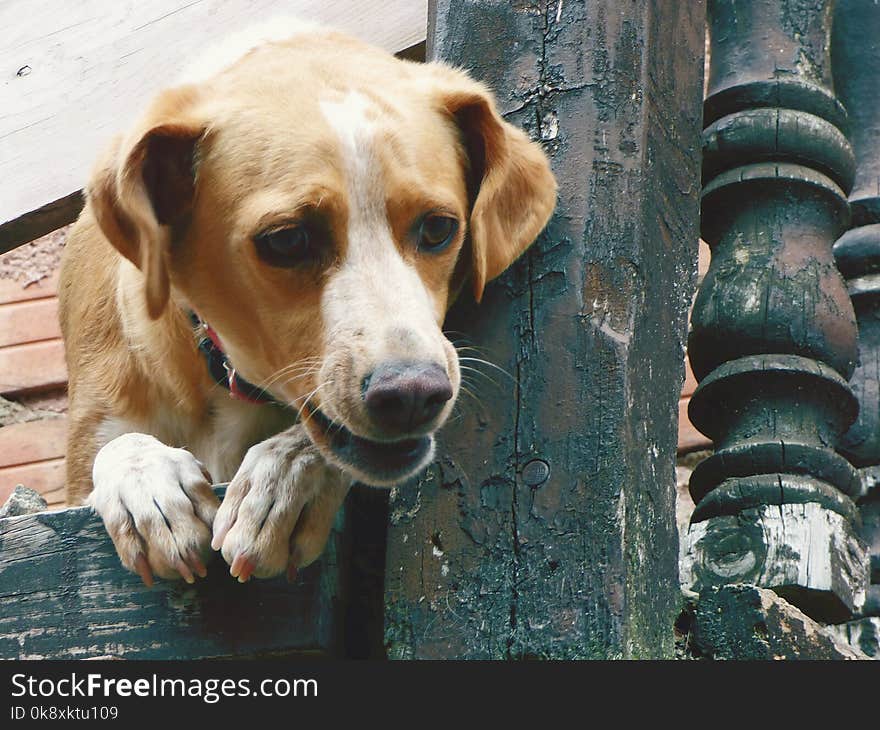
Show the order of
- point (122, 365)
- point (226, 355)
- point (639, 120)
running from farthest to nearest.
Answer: point (122, 365) → point (226, 355) → point (639, 120)

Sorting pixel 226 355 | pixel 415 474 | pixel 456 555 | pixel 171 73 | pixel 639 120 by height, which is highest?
pixel 171 73

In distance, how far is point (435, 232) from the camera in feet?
6.16

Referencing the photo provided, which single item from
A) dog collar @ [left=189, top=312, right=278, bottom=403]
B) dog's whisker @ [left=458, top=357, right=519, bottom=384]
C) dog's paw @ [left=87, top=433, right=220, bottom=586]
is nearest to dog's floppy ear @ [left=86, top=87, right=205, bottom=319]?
dog collar @ [left=189, top=312, right=278, bottom=403]

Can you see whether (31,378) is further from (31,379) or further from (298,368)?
(298,368)

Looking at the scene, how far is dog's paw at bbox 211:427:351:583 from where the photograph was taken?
4.99ft

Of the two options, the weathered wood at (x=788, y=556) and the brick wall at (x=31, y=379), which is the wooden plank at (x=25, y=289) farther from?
the weathered wood at (x=788, y=556)

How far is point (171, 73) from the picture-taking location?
8.05 ft

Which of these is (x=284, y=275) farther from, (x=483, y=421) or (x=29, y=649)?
(x=29, y=649)

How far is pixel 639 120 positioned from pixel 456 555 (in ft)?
2.08

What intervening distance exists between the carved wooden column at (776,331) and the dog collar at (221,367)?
0.70m

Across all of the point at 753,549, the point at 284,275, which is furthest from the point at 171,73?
the point at 753,549

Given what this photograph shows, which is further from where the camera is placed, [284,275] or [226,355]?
[226,355]

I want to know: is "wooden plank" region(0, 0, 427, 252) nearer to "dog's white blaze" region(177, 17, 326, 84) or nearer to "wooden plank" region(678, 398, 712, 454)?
"dog's white blaze" region(177, 17, 326, 84)

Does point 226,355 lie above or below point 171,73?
below
